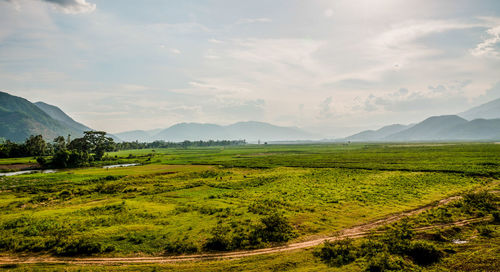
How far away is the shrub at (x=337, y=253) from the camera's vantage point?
14723 mm

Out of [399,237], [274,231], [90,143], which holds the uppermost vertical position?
[90,143]

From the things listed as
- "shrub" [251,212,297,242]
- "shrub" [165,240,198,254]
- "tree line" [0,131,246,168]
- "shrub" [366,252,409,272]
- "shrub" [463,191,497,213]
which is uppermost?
"tree line" [0,131,246,168]

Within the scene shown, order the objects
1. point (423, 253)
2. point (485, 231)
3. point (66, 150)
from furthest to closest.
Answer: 1. point (66, 150)
2. point (485, 231)
3. point (423, 253)

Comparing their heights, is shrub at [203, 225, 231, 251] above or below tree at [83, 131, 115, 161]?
below

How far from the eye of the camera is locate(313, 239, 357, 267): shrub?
14723 millimetres

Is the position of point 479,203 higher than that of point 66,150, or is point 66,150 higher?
point 66,150

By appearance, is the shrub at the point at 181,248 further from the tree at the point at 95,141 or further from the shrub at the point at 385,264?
the tree at the point at 95,141

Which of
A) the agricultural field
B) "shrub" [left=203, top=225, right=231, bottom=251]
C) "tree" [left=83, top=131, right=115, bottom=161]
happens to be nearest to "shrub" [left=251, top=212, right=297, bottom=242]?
the agricultural field

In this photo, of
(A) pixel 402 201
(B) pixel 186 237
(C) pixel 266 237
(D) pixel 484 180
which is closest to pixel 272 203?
(C) pixel 266 237

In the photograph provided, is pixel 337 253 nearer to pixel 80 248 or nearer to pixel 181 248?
pixel 181 248

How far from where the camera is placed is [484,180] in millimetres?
38656

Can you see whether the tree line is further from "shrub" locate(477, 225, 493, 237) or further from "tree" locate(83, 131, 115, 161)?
"shrub" locate(477, 225, 493, 237)

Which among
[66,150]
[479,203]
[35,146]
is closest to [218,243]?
[479,203]

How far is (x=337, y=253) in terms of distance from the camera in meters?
15.5
